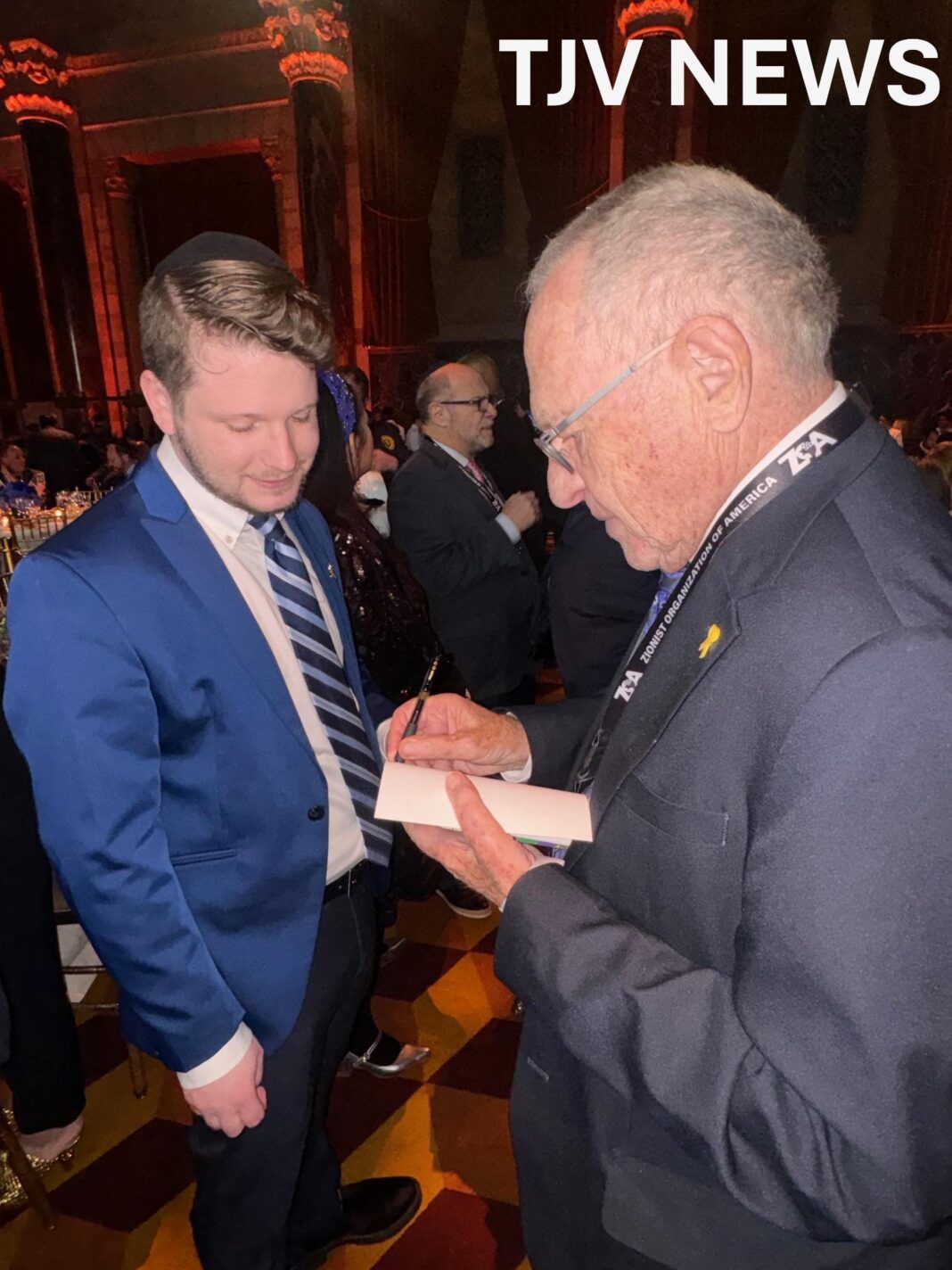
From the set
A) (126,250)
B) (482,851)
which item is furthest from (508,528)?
(126,250)

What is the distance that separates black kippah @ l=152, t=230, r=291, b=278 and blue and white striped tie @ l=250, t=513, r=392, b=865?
43 centimetres

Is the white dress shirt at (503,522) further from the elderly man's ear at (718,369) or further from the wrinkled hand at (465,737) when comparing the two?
the elderly man's ear at (718,369)

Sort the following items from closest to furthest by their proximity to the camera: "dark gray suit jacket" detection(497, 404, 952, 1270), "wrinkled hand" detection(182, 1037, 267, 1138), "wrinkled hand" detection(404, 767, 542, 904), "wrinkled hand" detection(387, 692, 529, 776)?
"dark gray suit jacket" detection(497, 404, 952, 1270)
"wrinkled hand" detection(404, 767, 542, 904)
"wrinkled hand" detection(182, 1037, 267, 1138)
"wrinkled hand" detection(387, 692, 529, 776)

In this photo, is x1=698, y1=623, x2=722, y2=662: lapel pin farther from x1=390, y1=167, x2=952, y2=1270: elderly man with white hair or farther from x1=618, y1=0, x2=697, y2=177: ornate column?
x1=618, y1=0, x2=697, y2=177: ornate column

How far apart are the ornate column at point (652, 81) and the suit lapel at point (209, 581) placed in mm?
10421

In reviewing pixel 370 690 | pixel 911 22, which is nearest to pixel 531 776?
pixel 370 690

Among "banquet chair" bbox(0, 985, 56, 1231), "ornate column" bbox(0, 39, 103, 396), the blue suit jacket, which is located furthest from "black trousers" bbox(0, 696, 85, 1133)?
"ornate column" bbox(0, 39, 103, 396)

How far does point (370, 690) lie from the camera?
6.19ft

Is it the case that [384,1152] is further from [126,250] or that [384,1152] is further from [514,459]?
[126,250]

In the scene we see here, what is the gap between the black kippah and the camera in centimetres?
133

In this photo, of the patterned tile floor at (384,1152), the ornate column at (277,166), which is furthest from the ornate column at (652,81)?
the patterned tile floor at (384,1152)

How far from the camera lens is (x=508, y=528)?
10.8ft

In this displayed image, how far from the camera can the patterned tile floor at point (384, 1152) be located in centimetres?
194

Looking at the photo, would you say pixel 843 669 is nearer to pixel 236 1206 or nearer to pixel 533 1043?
pixel 533 1043
